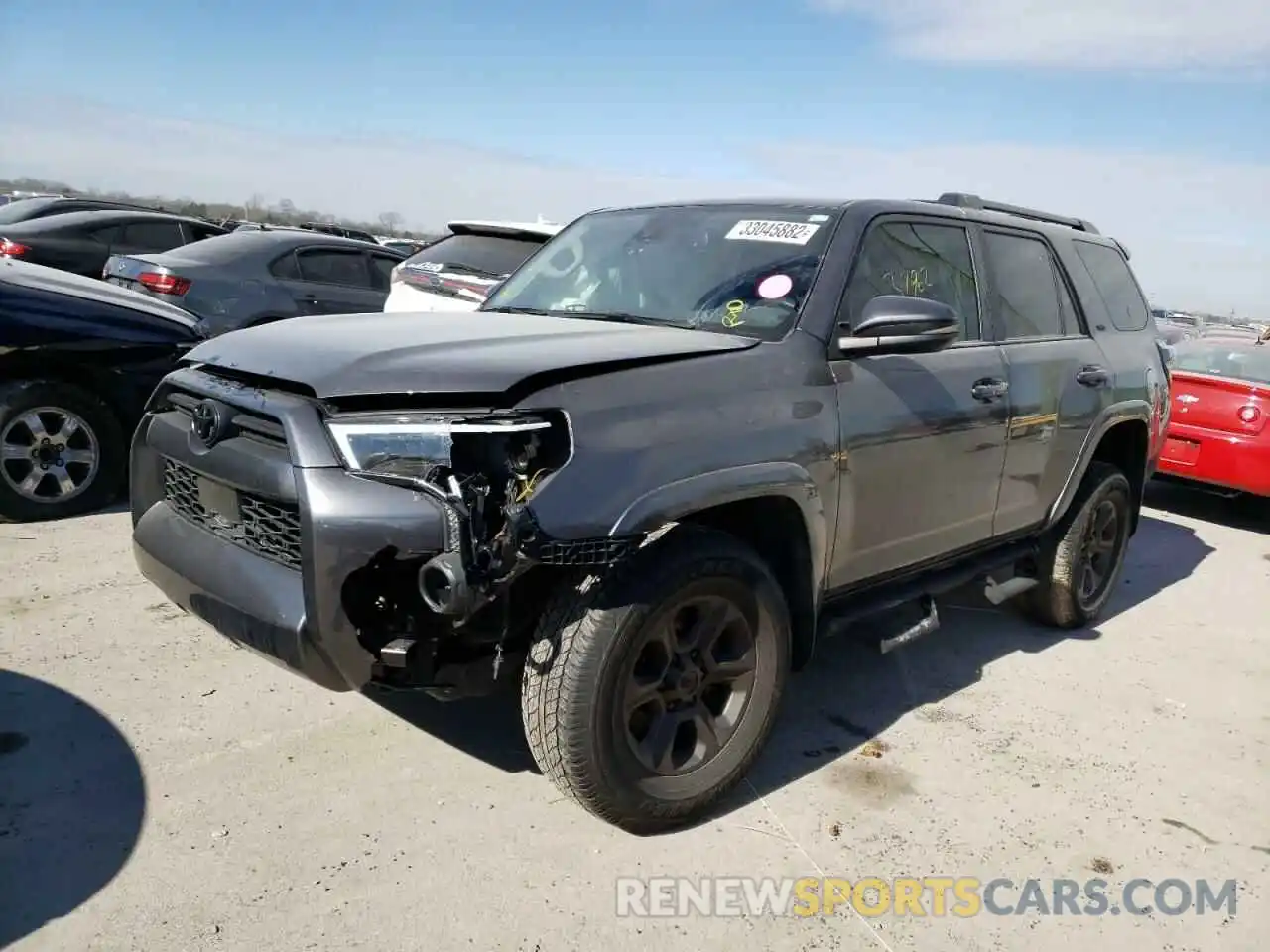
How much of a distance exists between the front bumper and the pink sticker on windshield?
58.8 inches

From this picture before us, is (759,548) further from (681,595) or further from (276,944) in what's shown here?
(276,944)

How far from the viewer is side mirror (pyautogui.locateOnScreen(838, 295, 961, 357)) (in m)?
3.08

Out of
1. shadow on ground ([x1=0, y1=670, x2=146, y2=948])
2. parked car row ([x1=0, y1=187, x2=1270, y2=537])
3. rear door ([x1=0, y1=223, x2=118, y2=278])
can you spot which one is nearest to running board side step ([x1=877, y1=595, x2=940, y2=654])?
shadow on ground ([x1=0, y1=670, x2=146, y2=948])

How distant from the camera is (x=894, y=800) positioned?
3.23 metres

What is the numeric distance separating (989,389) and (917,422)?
0.59m

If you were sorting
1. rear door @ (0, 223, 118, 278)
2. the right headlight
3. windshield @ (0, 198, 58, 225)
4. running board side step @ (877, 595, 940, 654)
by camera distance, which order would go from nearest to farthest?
the right headlight < running board side step @ (877, 595, 940, 654) < rear door @ (0, 223, 118, 278) < windshield @ (0, 198, 58, 225)

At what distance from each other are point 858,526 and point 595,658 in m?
1.20

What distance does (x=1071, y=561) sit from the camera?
15.6 feet

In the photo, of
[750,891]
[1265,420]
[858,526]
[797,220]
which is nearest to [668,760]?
[750,891]

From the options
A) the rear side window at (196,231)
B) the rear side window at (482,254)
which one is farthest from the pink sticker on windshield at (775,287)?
the rear side window at (196,231)

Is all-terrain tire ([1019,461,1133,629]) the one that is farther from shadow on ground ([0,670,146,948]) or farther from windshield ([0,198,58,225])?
windshield ([0,198,58,225])

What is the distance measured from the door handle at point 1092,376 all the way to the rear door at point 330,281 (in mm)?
6196

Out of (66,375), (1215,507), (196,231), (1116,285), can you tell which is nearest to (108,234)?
(196,231)

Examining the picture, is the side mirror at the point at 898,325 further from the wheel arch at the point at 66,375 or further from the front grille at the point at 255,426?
the wheel arch at the point at 66,375
